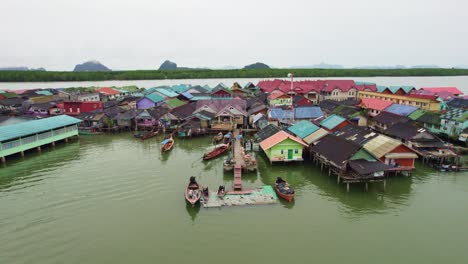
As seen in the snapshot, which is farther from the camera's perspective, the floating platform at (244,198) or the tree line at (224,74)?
the tree line at (224,74)

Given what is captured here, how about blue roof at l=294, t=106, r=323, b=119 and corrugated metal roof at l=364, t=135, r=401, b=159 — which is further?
blue roof at l=294, t=106, r=323, b=119

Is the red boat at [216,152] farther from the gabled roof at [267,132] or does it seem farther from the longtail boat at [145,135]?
the longtail boat at [145,135]

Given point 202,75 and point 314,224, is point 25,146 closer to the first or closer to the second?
point 314,224

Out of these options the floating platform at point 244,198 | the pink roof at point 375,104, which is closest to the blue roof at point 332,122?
the pink roof at point 375,104

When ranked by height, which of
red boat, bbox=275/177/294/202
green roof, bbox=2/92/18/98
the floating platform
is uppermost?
green roof, bbox=2/92/18/98

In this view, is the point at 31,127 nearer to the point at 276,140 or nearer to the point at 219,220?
the point at 219,220

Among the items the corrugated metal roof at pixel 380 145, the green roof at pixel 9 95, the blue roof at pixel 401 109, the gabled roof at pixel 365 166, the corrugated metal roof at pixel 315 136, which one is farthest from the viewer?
the green roof at pixel 9 95

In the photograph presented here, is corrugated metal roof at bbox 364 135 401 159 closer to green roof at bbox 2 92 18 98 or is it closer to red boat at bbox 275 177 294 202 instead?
red boat at bbox 275 177 294 202

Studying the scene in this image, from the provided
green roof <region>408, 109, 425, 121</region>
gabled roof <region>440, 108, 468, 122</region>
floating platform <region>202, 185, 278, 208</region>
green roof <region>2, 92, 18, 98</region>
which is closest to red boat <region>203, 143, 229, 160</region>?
floating platform <region>202, 185, 278, 208</region>
